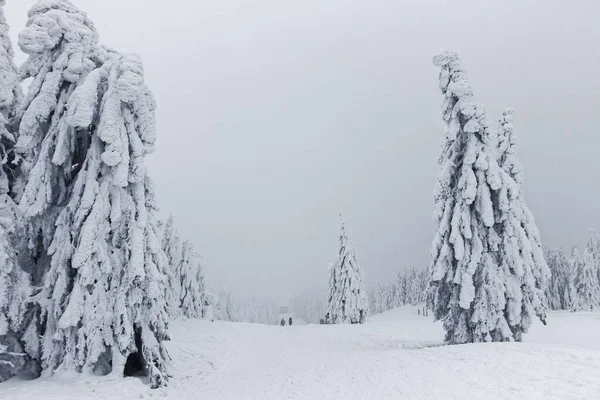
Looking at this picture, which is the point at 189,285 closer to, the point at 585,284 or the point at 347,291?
the point at 347,291

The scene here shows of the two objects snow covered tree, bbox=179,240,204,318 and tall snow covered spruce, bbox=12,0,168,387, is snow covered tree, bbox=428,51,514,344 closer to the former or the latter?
tall snow covered spruce, bbox=12,0,168,387

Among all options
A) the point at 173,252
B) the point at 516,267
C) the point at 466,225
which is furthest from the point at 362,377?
the point at 173,252

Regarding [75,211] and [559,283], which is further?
[559,283]

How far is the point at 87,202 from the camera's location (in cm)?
1410

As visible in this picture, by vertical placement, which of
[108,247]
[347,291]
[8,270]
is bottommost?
[347,291]

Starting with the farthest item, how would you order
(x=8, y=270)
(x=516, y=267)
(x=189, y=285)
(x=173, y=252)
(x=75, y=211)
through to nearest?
(x=189, y=285)
(x=173, y=252)
(x=516, y=267)
(x=75, y=211)
(x=8, y=270)

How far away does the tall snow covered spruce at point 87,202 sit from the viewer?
13477 millimetres

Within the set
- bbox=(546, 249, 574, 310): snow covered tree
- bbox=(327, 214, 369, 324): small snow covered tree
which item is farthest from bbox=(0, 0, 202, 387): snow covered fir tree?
bbox=(546, 249, 574, 310): snow covered tree

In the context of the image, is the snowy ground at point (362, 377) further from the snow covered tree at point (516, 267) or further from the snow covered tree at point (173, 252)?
the snow covered tree at point (173, 252)

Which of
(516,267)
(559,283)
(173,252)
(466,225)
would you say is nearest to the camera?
(516,267)

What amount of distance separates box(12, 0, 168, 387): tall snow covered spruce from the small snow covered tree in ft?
116

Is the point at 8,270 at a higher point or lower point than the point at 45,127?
lower

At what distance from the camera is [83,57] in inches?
595

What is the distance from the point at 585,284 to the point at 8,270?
73643 mm
